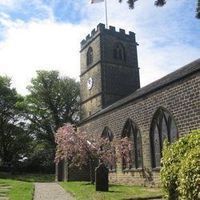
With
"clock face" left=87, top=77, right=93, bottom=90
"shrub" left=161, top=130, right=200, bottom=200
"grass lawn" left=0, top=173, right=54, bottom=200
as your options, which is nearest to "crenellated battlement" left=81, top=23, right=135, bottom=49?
"clock face" left=87, top=77, right=93, bottom=90

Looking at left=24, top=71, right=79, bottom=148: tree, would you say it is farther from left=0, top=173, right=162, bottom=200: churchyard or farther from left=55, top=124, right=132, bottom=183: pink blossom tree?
left=0, top=173, right=162, bottom=200: churchyard

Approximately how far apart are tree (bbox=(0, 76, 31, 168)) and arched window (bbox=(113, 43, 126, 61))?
17.2 meters

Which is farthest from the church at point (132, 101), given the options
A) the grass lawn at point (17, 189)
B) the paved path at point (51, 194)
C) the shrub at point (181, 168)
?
the shrub at point (181, 168)

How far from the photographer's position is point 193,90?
18.4m

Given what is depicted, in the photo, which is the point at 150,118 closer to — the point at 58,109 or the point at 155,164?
the point at 155,164

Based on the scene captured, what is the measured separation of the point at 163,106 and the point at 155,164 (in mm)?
3653

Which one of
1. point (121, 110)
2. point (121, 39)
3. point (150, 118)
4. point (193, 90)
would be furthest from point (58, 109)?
point (193, 90)

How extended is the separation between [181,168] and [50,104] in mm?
42902

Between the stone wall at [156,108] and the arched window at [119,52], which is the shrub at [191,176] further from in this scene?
the arched window at [119,52]

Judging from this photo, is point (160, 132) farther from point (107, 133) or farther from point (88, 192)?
point (107, 133)

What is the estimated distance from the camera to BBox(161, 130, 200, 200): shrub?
886 centimetres

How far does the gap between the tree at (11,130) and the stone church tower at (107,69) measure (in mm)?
12711

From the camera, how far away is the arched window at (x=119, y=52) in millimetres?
37812

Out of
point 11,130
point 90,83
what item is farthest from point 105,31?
point 11,130
